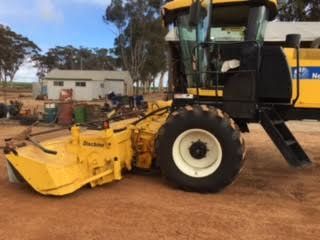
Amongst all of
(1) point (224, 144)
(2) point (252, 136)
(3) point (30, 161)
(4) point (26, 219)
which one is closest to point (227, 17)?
(1) point (224, 144)

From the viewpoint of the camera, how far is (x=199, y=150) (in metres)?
7.43

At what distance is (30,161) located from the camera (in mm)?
6859

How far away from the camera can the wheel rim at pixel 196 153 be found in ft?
24.1

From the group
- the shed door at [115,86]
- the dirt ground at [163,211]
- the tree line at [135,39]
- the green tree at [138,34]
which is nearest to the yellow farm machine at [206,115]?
the dirt ground at [163,211]

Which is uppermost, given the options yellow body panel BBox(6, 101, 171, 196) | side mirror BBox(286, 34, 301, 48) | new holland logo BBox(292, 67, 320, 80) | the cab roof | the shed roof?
the shed roof

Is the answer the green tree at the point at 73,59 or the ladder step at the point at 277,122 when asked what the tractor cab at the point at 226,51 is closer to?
the ladder step at the point at 277,122

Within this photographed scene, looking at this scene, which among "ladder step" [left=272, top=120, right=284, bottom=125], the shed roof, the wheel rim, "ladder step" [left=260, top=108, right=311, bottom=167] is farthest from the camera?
the shed roof

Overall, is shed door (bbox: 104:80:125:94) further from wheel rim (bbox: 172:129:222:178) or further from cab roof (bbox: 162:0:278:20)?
wheel rim (bbox: 172:129:222:178)

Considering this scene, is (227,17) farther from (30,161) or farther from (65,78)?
(65,78)

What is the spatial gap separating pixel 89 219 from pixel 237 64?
333 cm

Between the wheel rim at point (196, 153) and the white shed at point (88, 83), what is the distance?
2209 inches

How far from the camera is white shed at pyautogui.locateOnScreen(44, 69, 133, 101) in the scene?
212ft

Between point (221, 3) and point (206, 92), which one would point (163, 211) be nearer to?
point (206, 92)

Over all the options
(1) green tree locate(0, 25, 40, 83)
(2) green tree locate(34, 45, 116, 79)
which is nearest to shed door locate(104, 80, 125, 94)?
(1) green tree locate(0, 25, 40, 83)
